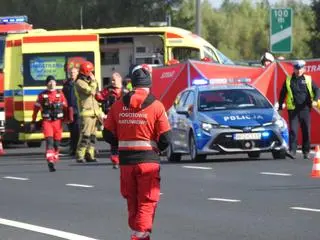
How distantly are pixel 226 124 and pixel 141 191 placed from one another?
35.8 feet

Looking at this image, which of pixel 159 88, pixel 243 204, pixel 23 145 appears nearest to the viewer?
pixel 243 204

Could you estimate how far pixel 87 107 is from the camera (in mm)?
21906

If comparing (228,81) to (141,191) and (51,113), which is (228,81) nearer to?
(51,113)

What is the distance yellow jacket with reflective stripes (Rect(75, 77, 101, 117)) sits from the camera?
2164 centimetres

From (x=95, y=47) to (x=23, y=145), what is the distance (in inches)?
269

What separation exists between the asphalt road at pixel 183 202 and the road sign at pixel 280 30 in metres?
3.09

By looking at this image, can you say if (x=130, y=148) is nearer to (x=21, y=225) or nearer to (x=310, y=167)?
(x=21, y=225)

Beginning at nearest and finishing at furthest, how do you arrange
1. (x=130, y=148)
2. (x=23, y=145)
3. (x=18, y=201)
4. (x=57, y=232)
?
(x=130, y=148)
(x=57, y=232)
(x=18, y=201)
(x=23, y=145)

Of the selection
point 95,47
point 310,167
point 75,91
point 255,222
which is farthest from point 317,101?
point 255,222

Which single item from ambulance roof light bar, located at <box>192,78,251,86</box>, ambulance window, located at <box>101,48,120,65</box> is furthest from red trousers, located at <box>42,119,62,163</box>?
ambulance window, located at <box>101,48,120,65</box>

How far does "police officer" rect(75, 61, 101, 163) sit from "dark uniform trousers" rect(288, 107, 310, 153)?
12.0ft

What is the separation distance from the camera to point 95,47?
27.3 meters

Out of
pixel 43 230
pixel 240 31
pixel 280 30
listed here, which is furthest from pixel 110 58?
pixel 240 31

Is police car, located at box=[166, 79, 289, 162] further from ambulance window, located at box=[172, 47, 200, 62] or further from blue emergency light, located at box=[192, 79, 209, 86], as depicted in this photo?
ambulance window, located at box=[172, 47, 200, 62]
